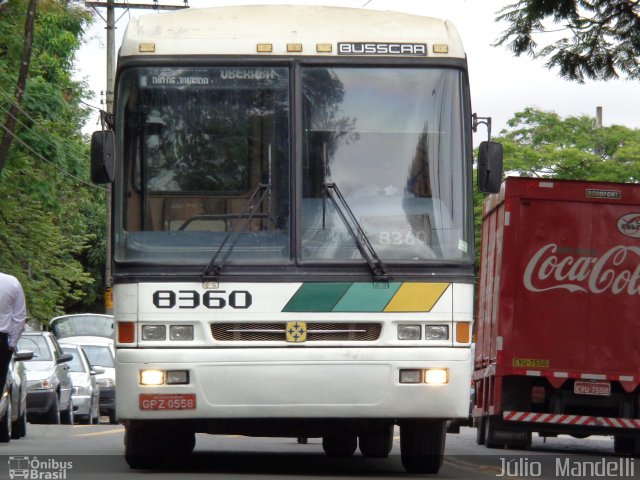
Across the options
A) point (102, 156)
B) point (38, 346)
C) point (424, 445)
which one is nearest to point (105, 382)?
point (38, 346)

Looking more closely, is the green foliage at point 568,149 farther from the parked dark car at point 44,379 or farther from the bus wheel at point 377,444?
the bus wheel at point 377,444

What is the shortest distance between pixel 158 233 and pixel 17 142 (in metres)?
22.7

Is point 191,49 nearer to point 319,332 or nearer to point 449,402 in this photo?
point 319,332

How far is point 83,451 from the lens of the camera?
14766mm

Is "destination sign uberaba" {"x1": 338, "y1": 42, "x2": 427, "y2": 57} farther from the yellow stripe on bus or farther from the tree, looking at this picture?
the tree

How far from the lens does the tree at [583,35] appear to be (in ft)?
47.6

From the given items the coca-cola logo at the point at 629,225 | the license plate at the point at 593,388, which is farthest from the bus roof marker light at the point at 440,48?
the license plate at the point at 593,388

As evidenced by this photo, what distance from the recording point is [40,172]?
35.4 m

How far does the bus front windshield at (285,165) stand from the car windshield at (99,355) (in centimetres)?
2315

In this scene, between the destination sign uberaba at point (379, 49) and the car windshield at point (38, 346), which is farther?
the car windshield at point (38, 346)

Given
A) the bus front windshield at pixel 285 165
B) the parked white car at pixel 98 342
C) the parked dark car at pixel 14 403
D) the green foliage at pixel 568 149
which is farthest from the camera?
the green foliage at pixel 568 149

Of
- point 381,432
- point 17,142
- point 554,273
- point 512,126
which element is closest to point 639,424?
point 554,273

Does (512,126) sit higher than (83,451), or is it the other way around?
(512,126)

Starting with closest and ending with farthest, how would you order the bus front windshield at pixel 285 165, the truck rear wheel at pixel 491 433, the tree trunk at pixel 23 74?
the bus front windshield at pixel 285 165 → the truck rear wheel at pixel 491 433 → the tree trunk at pixel 23 74
